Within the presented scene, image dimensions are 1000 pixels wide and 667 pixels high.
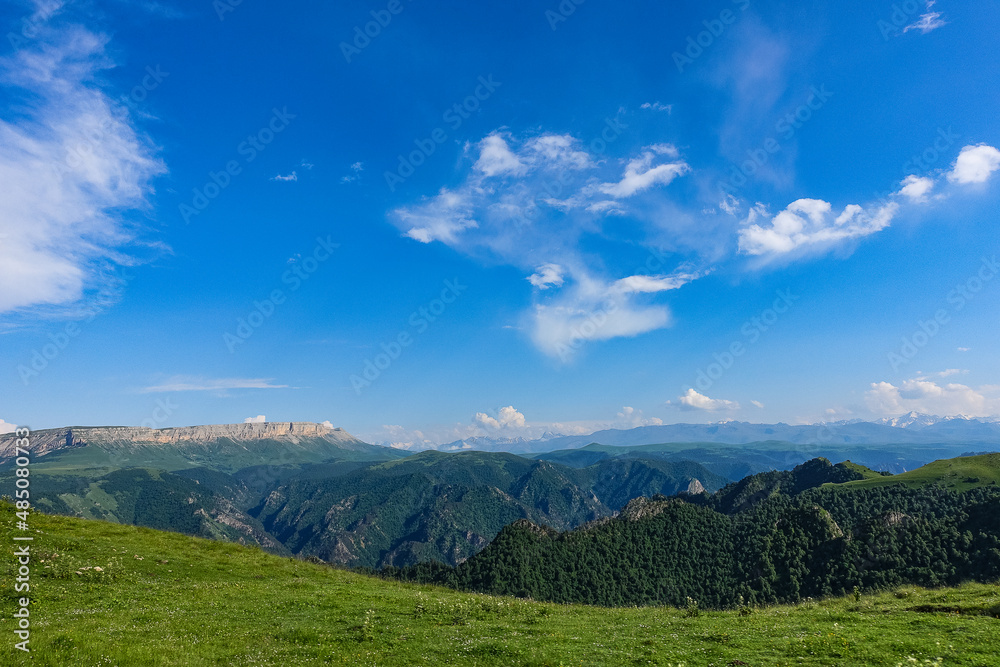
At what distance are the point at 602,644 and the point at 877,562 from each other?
13123 centimetres


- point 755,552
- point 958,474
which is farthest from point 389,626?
point 958,474

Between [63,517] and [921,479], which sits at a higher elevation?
[63,517]

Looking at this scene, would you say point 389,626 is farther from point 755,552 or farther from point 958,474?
point 958,474

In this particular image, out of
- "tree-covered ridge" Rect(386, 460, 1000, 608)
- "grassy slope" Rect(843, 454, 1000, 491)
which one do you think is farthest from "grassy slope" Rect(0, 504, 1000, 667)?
"grassy slope" Rect(843, 454, 1000, 491)

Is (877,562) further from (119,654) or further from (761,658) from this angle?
(119,654)

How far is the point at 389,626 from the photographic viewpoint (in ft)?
84.4

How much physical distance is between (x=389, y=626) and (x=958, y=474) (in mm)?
216686

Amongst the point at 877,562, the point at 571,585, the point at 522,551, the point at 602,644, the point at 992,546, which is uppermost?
the point at 602,644

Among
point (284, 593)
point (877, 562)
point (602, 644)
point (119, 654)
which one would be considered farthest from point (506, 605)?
point (877, 562)

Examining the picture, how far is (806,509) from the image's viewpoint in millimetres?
142000

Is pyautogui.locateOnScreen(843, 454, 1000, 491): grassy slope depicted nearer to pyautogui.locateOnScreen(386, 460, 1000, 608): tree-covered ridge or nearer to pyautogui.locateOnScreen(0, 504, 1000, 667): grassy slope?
pyautogui.locateOnScreen(386, 460, 1000, 608): tree-covered ridge

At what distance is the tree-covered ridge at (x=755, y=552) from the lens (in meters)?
105

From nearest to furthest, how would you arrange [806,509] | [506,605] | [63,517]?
[506,605], [63,517], [806,509]

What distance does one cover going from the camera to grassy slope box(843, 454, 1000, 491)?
Answer: 150 meters
